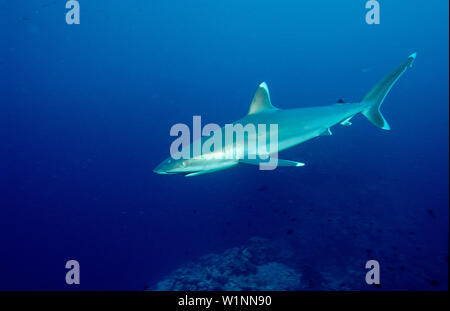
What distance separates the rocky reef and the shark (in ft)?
15.8

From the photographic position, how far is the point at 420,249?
9500 millimetres

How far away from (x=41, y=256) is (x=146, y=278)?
36.0 feet

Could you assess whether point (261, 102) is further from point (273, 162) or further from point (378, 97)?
point (378, 97)

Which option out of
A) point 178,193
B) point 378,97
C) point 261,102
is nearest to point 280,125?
point 261,102

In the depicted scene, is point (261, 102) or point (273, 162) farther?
point (261, 102)

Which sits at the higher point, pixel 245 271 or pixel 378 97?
pixel 378 97

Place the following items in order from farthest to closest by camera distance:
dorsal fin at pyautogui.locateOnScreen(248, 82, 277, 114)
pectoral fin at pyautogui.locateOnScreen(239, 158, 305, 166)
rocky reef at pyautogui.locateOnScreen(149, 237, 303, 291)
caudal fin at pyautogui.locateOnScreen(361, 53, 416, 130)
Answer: rocky reef at pyautogui.locateOnScreen(149, 237, 303, 291) → caudal fin at pyautogui.locateOnScreen(361, 53, 416, 130) → dorsal fin at pyautogui.locateOnScreen(248, 82, 277, 114) → pectoral fin at pyautogui.locateOnScreen(239, 158, 305, 166)

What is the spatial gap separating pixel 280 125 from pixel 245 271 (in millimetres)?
6080

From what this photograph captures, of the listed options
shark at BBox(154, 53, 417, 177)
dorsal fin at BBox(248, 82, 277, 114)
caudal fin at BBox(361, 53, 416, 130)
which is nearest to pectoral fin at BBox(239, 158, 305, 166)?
shark at BBox(154, 53, 417, 177)

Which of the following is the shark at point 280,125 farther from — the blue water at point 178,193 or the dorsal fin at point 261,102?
the blue water at point 178,193

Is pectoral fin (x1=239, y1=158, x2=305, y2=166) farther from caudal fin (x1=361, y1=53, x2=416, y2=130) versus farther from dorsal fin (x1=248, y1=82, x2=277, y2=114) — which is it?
A: caudal fin (x1=361, y1=53, x2=416, y2=130)

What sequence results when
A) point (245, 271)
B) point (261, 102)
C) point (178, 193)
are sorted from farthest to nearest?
point (178, 193) < point (245, 271) < point (261, 102)

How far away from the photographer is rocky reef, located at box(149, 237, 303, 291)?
7.72 metres

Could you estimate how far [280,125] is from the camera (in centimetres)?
468
